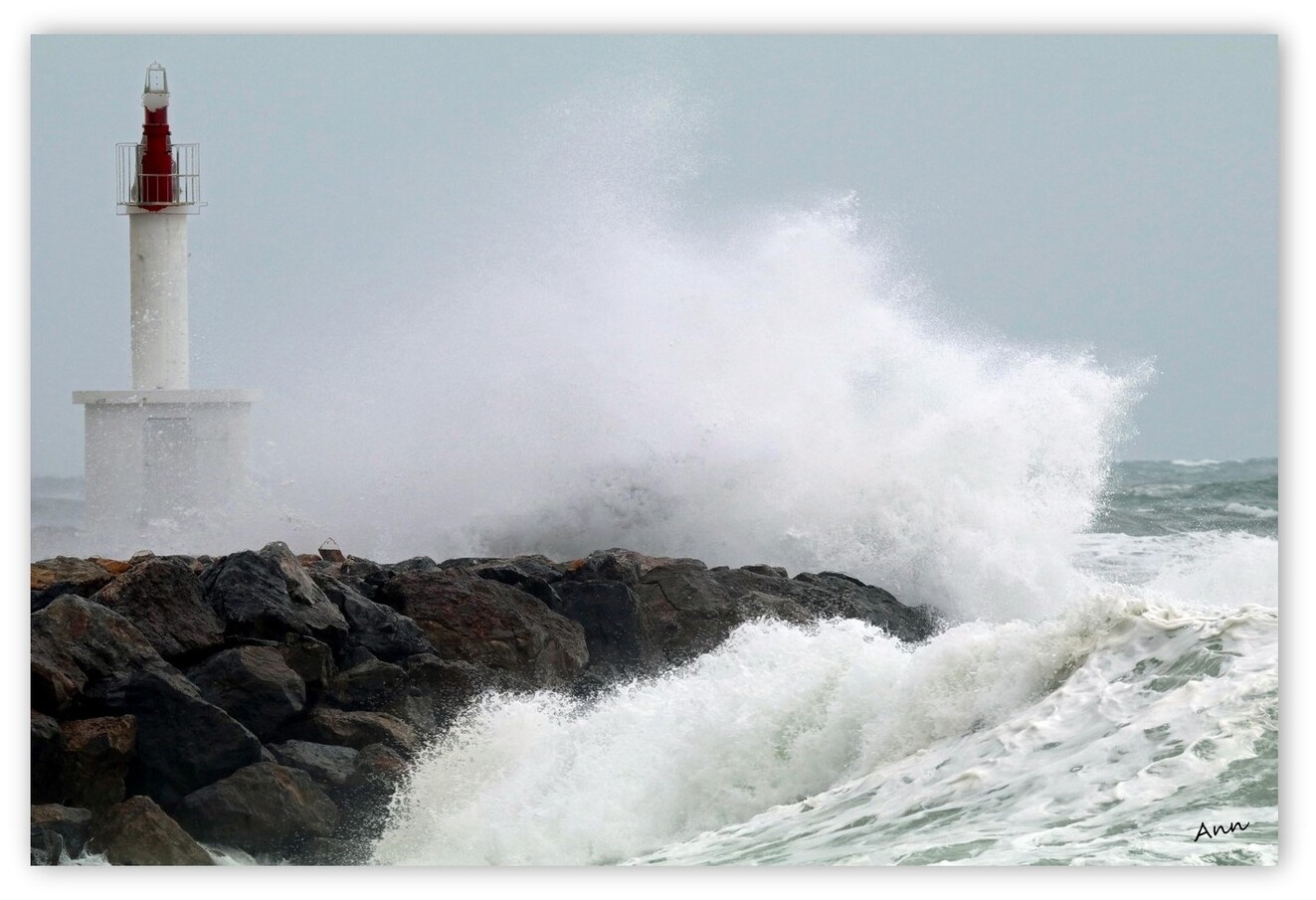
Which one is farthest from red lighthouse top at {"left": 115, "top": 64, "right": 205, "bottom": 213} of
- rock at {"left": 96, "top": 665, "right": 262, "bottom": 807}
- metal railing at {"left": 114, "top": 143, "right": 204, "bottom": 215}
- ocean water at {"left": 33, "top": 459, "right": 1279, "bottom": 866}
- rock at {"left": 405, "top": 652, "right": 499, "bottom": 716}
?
rock at {"left": 405, "top": 652, "right": 499, "bottom": 716}

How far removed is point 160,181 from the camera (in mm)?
6832

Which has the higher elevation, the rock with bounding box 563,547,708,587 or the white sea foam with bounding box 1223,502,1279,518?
the white sea foam with bounding box 1223,502,1279,518

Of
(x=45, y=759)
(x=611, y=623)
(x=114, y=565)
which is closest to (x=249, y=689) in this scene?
(x=45, y=759)

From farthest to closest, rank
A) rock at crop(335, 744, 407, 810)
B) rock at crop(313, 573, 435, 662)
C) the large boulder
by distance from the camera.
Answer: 1. the large boulder
2. rock at crop(313, 573, 435, 662)
3. rock at crop(335, 744, 407, 810)

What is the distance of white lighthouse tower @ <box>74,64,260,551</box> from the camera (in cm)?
648

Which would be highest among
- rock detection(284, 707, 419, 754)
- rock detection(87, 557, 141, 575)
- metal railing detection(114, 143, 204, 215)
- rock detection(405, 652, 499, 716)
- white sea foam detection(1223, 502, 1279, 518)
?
metal railing detection(114, 143, 204, 215)

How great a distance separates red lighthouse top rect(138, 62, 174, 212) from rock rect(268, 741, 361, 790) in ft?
8.09

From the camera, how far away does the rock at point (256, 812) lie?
4.82 metres

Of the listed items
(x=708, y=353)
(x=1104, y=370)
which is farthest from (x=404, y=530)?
(x=1104, y=370)

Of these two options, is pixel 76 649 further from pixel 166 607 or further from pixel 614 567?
pixel 614 567

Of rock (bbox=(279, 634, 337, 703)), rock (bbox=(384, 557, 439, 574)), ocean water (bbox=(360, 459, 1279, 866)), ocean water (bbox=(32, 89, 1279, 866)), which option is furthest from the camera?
rock (bbox=(384, 557, 439, 574))

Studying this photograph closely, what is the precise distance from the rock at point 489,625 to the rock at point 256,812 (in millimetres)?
1231

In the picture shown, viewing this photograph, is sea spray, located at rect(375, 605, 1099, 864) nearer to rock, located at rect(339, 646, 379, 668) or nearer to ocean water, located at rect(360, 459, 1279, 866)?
ocean water, located at rect(360, 459, 1279, 866)

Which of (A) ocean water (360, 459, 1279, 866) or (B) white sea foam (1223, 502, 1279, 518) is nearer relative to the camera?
(A) ocean water (360, 459, 1279, 866)
